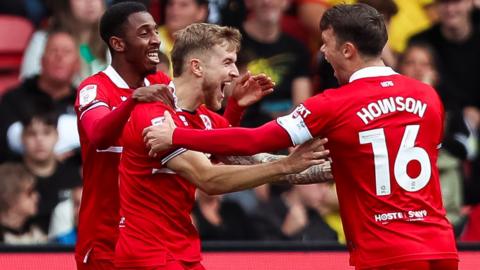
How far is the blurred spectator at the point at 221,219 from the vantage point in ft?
32.1

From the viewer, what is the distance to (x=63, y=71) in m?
10.4

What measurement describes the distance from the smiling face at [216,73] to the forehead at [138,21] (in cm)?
60

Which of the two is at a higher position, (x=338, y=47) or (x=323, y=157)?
(x=338, y=47)

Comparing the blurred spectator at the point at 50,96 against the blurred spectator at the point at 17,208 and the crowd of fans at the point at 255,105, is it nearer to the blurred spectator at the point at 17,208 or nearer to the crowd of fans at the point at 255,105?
the crowd of fans at the point at 255,105

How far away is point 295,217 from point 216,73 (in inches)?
150

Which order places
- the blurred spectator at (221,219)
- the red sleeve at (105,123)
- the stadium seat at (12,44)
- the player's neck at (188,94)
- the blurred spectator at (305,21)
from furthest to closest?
the blurred spectator at (305,21)
the stadium seat at (12,44)
the blurred spectator at (221,219)
the player's neck at (188,94)
the red sleeve at (105,123)

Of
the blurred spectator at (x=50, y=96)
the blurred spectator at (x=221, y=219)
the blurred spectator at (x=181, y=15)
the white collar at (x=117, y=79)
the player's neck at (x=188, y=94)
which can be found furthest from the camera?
the blurred spectator at (x=181, y=15)

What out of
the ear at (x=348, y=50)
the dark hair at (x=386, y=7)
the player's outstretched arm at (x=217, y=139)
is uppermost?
the ear at (x=348, y=50)

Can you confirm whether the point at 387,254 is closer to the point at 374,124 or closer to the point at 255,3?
the point at 374,124

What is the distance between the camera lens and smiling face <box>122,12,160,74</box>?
676 centimetres

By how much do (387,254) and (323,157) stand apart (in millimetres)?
503

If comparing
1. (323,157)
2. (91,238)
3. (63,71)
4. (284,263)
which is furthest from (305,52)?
(323,157)

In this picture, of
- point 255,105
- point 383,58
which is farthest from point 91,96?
point 383,58

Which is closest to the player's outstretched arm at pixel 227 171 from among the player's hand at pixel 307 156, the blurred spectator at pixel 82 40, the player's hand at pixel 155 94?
the player's hand at pixel 307 156
